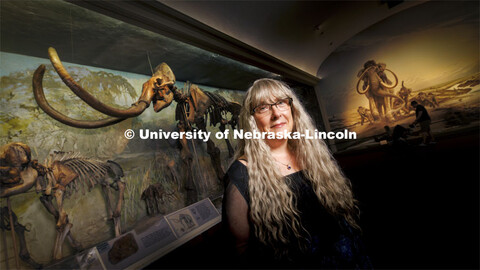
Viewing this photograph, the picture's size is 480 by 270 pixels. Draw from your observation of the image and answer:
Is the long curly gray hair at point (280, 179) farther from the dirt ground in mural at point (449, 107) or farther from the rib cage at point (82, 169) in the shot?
the dirt ground in mural at point (449, 107)

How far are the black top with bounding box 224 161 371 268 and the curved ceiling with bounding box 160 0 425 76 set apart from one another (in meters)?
2.56

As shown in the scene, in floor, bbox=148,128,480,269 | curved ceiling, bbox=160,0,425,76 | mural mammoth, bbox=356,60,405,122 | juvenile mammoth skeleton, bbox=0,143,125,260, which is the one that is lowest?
floor, bbox=148,128,480,269

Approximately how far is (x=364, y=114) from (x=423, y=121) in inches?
58.5

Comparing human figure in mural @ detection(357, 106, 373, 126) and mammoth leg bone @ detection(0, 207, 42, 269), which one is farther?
human figure in mural @ detection(357, 106, 373, 126)

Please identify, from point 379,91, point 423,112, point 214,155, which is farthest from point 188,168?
point 423,112

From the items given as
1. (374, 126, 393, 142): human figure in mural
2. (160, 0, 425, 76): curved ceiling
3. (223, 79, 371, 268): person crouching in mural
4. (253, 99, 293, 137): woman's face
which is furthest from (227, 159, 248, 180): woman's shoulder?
(374, 126, 393, 142): human figure in mural

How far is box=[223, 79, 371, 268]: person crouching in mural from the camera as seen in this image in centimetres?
115

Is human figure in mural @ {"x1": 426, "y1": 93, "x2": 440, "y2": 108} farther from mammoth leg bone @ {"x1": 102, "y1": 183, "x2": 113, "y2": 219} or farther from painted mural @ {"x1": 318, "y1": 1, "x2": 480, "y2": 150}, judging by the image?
mammoth leg bone @ {"x1": 102, "y1": 183, "x2": 113, "y2": 219}

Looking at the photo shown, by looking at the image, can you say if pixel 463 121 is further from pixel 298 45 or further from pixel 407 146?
pixel 298 45

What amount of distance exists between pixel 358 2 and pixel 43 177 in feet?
21.2

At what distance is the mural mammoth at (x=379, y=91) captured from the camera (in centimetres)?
640

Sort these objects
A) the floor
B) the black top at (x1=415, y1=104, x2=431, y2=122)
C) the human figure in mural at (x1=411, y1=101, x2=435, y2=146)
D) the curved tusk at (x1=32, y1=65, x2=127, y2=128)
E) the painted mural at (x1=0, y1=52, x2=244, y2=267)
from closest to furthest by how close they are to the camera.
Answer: the painted mural at (x1=0, y1=52, x2=244, y2=267) → the curved tusk at (x1=32, y1=65, x2=127, y2=128) → the floor → the human figure in mural at (x1=411, y1=101, x2=435, y2=146) → the black top at (x1=415, y1=104, x2=431, y2=122)

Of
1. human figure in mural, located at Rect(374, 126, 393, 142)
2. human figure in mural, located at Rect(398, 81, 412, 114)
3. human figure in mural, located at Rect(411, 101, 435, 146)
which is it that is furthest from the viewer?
human figure in mural, located at Rect(374, 126, 393, 142)

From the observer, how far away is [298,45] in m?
5.08
